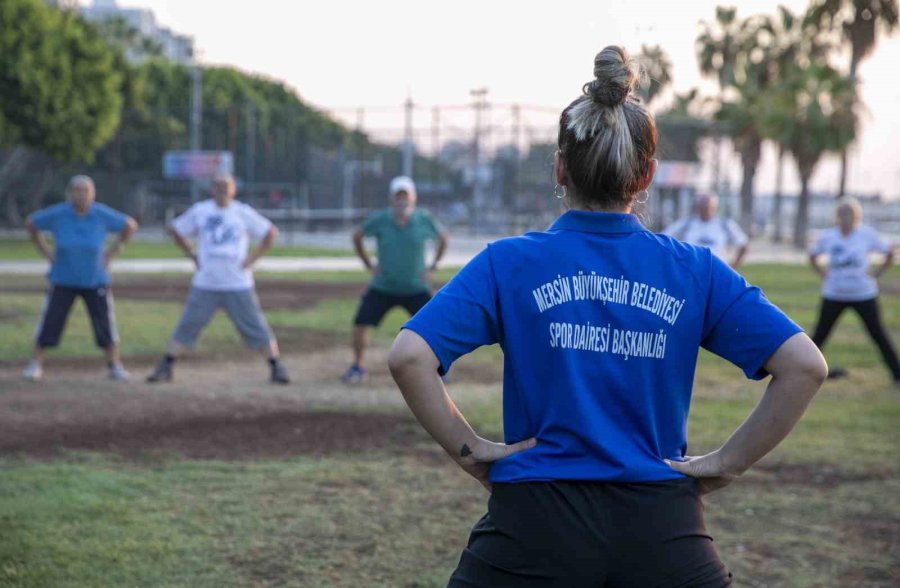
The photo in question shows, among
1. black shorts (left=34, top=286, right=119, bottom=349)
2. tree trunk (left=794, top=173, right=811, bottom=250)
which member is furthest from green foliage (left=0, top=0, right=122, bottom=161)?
tree trunk (left=794, top=173, right=811, bottom=250)

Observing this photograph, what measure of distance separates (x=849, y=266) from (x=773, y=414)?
10732 mm

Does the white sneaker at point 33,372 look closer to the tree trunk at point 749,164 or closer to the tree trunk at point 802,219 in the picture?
the tree trunk at point 802,219

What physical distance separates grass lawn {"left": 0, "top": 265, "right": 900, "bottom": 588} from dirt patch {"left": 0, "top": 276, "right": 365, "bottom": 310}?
11111 millimetres

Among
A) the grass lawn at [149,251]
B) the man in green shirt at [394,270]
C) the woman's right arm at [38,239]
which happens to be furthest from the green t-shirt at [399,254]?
the grass lawn at [149,251]

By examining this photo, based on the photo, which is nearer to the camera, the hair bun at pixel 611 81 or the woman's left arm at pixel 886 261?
the hair bun at pixel 611 81

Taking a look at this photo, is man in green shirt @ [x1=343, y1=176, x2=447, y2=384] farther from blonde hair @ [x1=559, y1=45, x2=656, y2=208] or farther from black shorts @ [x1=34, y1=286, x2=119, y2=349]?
blonde hair @ [x1=559, y1=45, x2=656, y2=208]

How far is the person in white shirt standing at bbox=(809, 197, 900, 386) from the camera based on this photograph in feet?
41.3

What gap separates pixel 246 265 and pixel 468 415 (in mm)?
3150

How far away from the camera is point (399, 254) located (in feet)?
38.4

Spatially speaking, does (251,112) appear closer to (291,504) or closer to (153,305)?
(153,305)

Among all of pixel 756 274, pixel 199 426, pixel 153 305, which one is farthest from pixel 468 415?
pixel 756 274

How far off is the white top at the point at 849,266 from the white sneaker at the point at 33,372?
857 cm

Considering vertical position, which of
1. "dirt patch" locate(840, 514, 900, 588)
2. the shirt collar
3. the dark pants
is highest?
the shirt collar

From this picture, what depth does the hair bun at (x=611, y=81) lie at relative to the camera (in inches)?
102
